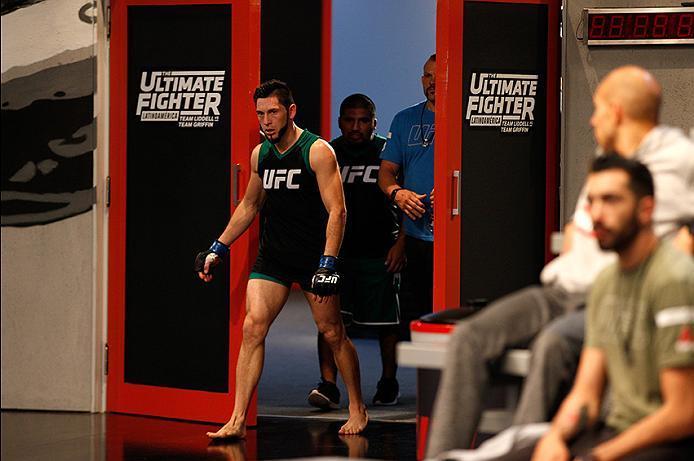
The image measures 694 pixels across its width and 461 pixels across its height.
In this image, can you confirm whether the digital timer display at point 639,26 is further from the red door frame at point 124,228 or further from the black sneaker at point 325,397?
the black sneaker at point 325,397

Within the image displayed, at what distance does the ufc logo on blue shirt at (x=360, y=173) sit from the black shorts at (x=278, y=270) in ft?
3.40

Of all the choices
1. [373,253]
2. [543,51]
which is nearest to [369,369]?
[373,253]

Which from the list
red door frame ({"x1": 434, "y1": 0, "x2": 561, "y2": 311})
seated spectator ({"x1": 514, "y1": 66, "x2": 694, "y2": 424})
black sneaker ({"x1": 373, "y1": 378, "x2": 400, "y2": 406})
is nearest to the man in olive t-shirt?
seated spectator ({"x1": 514, "y1": 66, "x2": 694, "y2": 424})

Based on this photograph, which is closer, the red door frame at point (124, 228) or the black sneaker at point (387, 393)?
the red door frame at point (124, 228)

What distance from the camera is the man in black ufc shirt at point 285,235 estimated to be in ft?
21.3

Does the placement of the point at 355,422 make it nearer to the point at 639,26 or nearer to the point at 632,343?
the point at 639,26

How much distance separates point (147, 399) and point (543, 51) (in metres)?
2.57

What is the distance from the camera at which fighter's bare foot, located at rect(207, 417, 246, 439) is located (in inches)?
254

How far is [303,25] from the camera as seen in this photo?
42.6 feet

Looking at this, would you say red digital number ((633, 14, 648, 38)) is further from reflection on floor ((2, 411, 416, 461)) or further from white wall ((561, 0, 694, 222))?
reflection on floor ((2, 411, 416, 461))

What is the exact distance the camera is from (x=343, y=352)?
668 cm

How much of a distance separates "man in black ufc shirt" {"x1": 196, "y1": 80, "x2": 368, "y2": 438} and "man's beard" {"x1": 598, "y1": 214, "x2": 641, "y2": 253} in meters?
3.05

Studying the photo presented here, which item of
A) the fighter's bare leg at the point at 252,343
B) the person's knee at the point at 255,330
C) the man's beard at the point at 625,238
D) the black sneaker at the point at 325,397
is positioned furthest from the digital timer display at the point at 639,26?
the man's beard at the point at 625,238

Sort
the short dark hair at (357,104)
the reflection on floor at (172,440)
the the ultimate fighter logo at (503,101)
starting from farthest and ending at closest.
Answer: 1. the short dark hair at (357,104)
2. the the ultimate fighter logo at (503,101)
3. the reflection on floor at (172,440)
